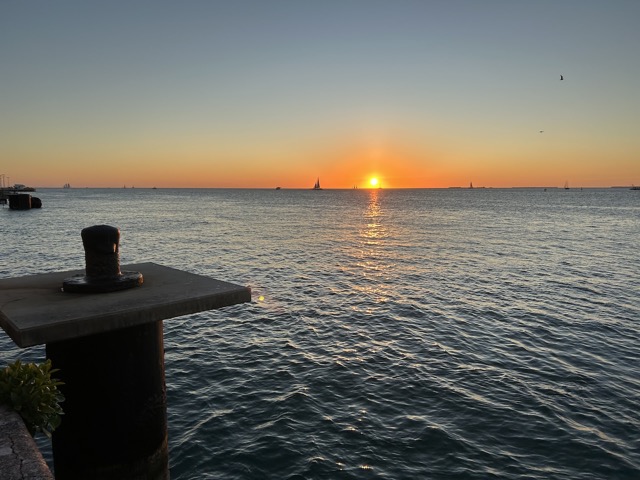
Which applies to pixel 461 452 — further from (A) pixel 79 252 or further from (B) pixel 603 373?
(A) pixel 79 252

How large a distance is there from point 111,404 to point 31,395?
1317 millimetres

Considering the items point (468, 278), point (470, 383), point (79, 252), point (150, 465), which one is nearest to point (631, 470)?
point (470, 383)

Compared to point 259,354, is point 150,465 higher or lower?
higher

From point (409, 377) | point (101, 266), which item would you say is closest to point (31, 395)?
point (101, 266)

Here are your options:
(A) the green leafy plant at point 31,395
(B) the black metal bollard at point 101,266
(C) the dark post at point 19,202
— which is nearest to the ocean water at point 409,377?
(B) the black metal bollard at point 101,266

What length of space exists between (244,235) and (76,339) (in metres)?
49.0

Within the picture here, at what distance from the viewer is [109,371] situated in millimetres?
6035

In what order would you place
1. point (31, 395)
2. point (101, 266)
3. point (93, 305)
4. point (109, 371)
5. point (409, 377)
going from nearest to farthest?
point (31, 395), point (109, 371), point (93, 305), point (101, 266), point (409, 377)

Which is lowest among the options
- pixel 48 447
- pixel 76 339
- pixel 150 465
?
pixel 48 447

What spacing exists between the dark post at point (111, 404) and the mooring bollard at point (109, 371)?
0.04ft

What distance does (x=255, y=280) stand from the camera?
27656 millimetres

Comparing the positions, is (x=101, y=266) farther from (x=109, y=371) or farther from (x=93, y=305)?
(x=109, y=371)

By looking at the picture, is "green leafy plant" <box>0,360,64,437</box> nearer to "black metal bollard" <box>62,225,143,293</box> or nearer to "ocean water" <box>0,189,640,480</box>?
"black metal bollard" <box>62,225,143,293</box>

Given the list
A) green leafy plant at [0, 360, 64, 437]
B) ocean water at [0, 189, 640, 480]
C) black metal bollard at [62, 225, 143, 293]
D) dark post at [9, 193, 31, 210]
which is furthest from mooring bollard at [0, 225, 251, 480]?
dark post at [9, 193, 31, 210]
